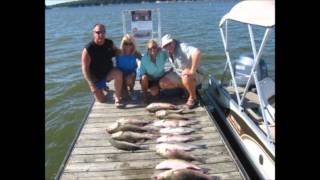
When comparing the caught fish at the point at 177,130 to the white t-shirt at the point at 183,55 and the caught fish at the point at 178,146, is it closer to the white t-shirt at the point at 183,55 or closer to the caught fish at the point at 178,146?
the caught fish at the point at 178,146

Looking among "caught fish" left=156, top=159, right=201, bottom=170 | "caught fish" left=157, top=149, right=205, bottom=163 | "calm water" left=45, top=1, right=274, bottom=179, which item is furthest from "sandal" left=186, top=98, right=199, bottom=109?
"calm water" left=45, top=1, right=274, bottom=179

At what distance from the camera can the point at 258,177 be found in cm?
572

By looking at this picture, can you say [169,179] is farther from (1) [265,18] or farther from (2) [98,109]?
(2) [98,109]

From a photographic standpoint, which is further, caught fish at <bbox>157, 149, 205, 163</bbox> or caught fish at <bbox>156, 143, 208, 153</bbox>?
caught fish at <bbox>156, 143, 208, 153</bbox>

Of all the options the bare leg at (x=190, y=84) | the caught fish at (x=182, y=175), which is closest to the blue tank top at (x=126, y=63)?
the bare leg at (x=190, y=84)

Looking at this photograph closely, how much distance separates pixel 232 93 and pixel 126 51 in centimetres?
218

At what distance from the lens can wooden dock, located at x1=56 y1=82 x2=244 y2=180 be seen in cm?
483

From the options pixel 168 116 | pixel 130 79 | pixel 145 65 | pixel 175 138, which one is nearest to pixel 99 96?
pixel 130 79

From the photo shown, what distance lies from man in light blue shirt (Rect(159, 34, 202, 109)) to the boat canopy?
0.91m

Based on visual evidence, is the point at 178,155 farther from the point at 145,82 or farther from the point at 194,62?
the point at 145,82

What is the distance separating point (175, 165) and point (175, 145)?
0.58 m

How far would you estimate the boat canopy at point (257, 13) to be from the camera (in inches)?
196

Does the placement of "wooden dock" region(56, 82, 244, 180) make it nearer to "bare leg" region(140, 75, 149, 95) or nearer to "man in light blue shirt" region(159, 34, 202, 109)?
"man in light blue shirt" region(159, 34, 202, 109)
